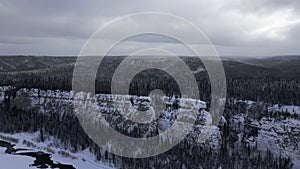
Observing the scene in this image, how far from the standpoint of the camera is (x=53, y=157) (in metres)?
40.5

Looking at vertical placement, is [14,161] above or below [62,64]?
below

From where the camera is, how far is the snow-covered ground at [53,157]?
3491 centimetres

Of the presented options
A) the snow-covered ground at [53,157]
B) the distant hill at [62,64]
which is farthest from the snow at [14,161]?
the distant hill at [62,64]

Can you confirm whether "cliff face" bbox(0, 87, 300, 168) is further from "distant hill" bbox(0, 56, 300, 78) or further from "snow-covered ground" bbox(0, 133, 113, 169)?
"distant hill" bbox(0, 56, 300, 78)

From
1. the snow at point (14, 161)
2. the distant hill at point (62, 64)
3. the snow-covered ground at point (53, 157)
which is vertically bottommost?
the snow-covered ground at point (53, 157)

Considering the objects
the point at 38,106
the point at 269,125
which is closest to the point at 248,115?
the point at 269,125

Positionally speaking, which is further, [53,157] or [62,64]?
[62,64]

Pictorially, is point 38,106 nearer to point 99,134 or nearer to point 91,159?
point 99,134

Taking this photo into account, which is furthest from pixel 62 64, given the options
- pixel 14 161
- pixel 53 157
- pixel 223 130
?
pixel 14 161

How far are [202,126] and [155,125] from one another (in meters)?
8.01

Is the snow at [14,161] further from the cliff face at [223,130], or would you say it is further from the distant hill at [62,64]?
the distant hill at [62,64]

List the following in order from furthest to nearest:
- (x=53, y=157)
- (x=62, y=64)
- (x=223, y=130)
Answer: (x=62, y=64)
(x=223, y=130)
(x=53, y=157)

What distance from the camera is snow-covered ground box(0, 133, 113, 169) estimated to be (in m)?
34.9

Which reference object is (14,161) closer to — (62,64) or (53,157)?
(53,157)
